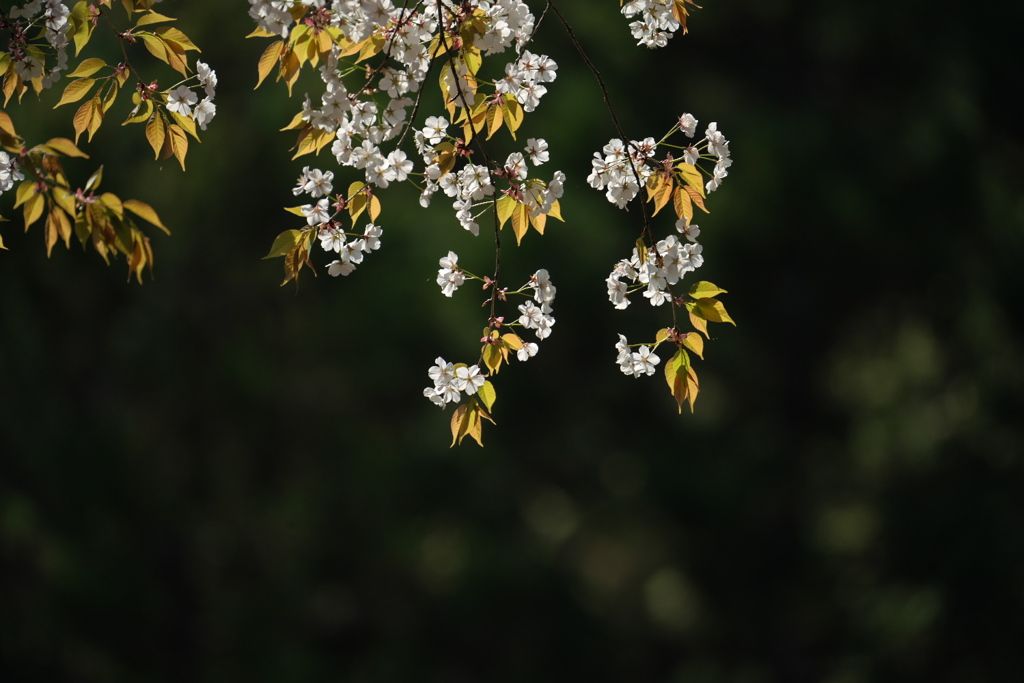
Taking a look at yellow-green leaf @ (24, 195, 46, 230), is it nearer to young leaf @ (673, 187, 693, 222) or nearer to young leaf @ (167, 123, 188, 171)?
Result: young leaf @ (167, 123, 188, 171)

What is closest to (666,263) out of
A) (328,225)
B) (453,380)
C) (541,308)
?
(541,308)

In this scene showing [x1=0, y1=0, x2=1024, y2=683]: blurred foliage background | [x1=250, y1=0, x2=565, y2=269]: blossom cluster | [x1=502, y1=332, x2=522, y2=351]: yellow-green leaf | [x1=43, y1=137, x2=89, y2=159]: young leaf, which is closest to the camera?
[x1=43, y1=137, x2=89, y2=159]: young leaf

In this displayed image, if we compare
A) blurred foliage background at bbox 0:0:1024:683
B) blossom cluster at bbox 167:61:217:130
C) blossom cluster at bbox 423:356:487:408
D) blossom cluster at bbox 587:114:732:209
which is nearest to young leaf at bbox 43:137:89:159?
blossom cluster at bbox 167:61:217:130

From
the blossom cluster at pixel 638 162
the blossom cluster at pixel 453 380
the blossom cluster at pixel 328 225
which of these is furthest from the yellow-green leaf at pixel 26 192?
the blossom cluster at pixel 638 162

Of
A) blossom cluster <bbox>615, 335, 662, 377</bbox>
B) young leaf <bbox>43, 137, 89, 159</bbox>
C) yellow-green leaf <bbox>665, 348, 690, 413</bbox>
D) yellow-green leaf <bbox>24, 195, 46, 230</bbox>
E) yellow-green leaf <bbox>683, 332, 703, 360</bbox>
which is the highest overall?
young leaf <bbox>43, 137, 89, 159</bbox>

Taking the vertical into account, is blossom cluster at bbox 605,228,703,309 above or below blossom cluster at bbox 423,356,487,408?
above

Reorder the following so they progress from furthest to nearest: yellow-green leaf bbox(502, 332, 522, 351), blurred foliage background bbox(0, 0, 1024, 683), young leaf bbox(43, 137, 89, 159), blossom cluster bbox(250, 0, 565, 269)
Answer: blurred foliage background bbox(0, 0, 1024, 683) → yellow-green leaf bbox(502, 332, 522, 351) → blossom cluster bbox(250, 0, 565, 269) → young leaf bbox(43, 137, 89, 159)

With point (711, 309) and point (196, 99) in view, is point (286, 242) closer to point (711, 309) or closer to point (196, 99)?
point (196, 99)

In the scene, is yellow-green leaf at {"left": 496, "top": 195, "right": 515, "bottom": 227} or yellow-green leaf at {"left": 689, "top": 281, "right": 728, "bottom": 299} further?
yellow-green leaf at {"left": 496, "top": 195, "right": 515, "bottom": 227}

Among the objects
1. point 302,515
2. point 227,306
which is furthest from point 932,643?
point 227,306
